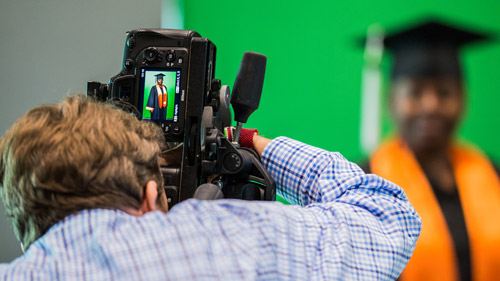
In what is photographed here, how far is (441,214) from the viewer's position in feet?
6.98

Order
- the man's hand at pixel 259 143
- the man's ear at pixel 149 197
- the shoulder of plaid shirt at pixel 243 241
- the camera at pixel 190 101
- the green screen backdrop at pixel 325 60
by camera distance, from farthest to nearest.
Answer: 1. the green screen backdrop at pixel 325 60
2. the man's hand at pixel 259 143
3. the camera at pixel 190 101
4. the man's ear at pixel 149 197
5. the shoulder of plaid shirt at pixel 243 241

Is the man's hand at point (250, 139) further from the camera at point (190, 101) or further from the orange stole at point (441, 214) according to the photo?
the orange stole at point (441, 214)

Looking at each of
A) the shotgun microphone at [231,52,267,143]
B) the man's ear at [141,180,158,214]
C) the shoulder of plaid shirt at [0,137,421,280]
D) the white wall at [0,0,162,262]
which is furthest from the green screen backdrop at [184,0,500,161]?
the man's ear at [141,180,158,214]

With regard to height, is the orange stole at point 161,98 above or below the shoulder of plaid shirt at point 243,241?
above

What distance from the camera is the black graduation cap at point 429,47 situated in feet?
6.96

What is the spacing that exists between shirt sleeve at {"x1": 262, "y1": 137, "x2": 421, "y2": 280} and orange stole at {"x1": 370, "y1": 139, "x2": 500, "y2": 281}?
115 cm

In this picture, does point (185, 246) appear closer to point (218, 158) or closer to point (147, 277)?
point (147, 277)

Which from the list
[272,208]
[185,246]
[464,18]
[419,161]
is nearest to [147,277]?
[185,246]

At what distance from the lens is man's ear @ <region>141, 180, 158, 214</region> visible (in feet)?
2.42

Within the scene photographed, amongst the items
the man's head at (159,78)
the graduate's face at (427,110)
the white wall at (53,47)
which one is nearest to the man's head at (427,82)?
the graduate's face at (427,110)

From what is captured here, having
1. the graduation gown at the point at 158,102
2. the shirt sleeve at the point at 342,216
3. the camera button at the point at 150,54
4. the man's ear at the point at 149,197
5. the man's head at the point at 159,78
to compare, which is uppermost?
the camera button at the point at 150,54

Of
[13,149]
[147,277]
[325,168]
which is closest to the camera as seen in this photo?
[147,277]

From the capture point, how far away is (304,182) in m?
1.04

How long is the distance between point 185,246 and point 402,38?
5.90 ft
